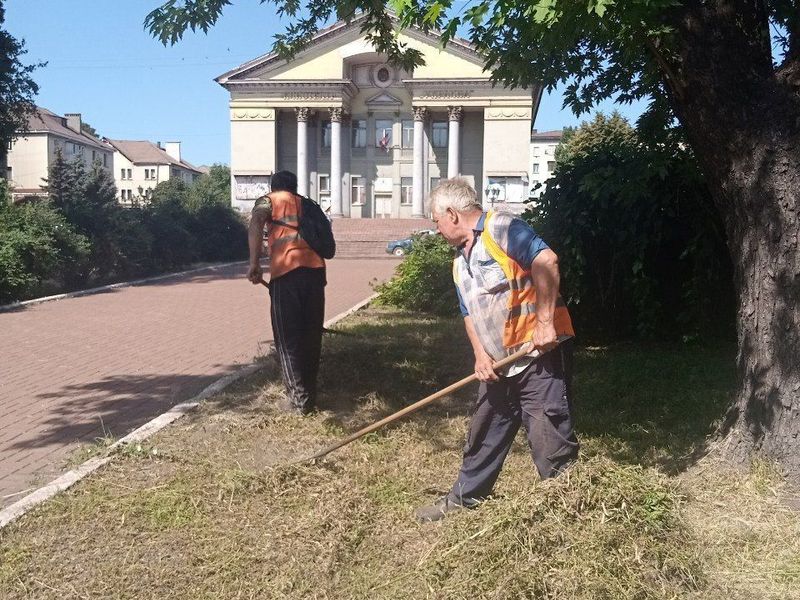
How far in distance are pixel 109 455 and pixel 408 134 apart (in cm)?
5251

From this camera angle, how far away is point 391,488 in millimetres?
4430

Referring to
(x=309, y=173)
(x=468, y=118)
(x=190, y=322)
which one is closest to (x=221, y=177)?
(x=309, y=173)

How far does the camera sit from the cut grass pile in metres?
3.09

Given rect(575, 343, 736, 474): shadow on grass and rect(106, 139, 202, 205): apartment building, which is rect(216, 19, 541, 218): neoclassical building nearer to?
rect(106, 139, 202, 205): apartment building

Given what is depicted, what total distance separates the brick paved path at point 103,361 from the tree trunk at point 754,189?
400 centimetres

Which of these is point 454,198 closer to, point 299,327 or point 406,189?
point 299,327

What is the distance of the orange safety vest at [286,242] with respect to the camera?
227 inches

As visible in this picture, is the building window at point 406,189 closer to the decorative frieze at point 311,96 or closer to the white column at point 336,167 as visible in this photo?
the white column at point 336,167

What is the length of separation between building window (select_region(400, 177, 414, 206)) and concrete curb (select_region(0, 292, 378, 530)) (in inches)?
1924

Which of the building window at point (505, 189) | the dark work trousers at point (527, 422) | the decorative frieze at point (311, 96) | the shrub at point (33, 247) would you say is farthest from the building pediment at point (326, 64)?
the dark work trousers at point (527, 422)

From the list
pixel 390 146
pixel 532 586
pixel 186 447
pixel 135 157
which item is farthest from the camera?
pixel 135 157

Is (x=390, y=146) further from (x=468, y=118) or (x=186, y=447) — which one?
(x=186, y=447)

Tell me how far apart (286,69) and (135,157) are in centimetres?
4248

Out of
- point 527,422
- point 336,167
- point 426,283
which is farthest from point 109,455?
point 336,167
